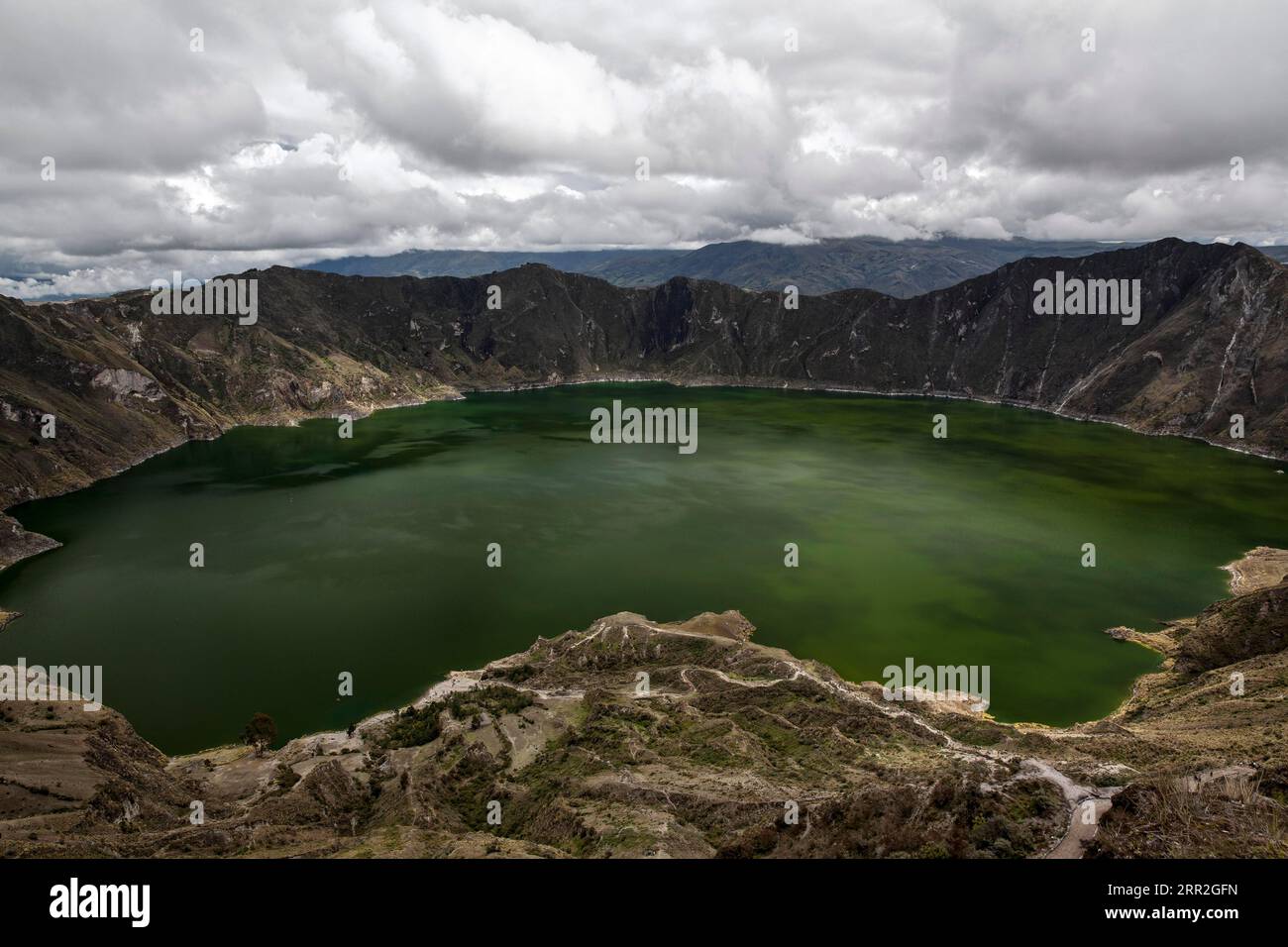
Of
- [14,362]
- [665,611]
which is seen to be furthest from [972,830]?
[14,362]

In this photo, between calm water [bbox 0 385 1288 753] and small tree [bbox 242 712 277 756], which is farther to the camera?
calm water [bbox 0 385 1288 753]

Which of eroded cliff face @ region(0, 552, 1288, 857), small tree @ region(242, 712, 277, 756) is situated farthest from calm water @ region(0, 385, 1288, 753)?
eroded cliff face @ region(0, 552, 1288, 857)

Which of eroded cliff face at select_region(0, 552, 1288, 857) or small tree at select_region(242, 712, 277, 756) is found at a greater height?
eroded cliff face at select_region(0, 552, 1288, 857)

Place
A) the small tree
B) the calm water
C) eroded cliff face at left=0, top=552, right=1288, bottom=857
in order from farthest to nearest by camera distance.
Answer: the calm water < the small tree < eroded cliff face at left=0, top=552, right=1288, bottom=857

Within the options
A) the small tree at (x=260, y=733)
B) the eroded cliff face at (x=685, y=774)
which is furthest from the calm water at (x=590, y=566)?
the eroded cliff face at (x=685, y=774)

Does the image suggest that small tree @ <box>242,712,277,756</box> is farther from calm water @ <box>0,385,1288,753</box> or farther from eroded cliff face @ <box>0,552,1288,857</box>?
calm water @ <box>0,385,1288,753</box>

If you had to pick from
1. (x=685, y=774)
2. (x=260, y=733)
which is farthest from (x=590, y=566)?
(x=685, y=774)

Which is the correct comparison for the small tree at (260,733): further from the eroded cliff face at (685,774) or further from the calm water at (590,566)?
the calm water at (590,566)
